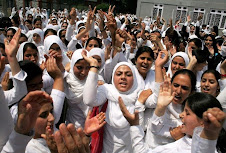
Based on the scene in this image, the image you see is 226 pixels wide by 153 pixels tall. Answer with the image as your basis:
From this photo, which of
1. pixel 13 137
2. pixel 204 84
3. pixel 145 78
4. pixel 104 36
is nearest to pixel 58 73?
pixel 13 137

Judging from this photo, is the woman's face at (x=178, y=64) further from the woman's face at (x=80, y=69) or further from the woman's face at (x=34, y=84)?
the woman's face at (x=34, y=84)

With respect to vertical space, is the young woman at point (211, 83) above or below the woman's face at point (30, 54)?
below

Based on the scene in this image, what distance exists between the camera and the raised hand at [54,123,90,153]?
900 millimetres

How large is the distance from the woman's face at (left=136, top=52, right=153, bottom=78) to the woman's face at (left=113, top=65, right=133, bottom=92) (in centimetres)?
54

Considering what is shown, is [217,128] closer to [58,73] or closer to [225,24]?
[58,73]

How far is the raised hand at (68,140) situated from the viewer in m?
0.90

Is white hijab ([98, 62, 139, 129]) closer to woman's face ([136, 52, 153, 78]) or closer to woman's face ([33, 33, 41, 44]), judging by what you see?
woman's face ([136, 52, 153, 78])

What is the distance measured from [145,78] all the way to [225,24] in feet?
64.7

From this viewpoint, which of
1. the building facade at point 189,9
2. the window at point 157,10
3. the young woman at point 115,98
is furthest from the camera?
the window at point 157,10

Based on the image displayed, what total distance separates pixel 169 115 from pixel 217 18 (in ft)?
68.9

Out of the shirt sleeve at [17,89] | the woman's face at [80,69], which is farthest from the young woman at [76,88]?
the shirt sleeve at [17,89]

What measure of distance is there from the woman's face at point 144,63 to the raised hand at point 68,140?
192 centimetres

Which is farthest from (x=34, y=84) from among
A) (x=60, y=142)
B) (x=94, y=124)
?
(x=60, y=142)

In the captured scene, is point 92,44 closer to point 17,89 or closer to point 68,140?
point 17,89
